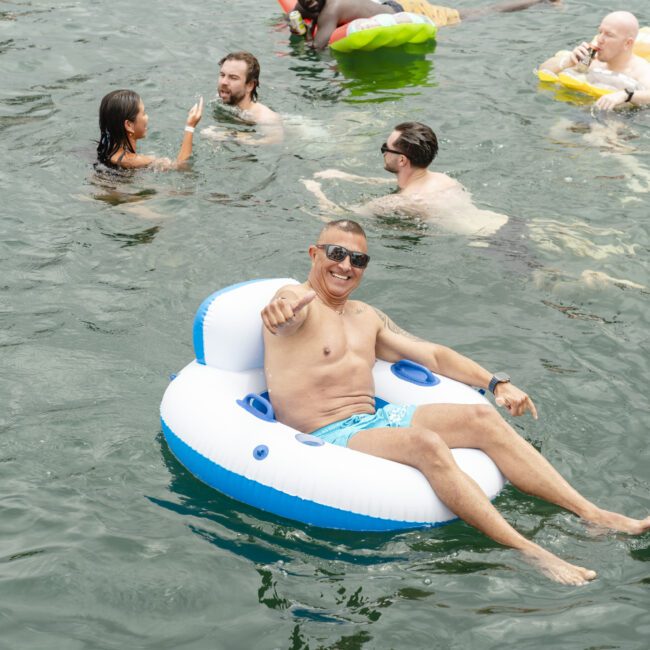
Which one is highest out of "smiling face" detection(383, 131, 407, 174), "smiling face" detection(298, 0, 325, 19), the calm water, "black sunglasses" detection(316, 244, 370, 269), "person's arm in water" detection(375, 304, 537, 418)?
"smiling face" detection(298, 0, 325, 19)

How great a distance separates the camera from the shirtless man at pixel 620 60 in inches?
402

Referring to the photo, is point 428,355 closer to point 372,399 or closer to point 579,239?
point 372,399

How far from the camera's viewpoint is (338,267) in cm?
541

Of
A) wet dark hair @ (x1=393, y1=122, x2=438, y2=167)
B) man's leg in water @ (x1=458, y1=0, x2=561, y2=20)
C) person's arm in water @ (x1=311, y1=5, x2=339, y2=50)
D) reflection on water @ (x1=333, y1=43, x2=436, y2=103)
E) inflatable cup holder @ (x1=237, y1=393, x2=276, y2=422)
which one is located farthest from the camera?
man's leg in water @ (x1=458, y1=0, x2=561, y2=20)

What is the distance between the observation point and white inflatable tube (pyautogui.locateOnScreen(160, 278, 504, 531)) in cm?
473

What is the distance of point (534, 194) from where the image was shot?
8.68 m

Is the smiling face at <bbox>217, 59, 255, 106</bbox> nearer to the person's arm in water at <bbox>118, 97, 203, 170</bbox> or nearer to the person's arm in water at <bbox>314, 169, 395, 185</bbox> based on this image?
the person's arm in water at <bbox>118, 97, 203, 170</bbox>

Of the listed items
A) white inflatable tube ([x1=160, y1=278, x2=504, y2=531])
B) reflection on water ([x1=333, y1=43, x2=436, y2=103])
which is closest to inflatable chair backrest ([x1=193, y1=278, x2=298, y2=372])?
white inflatable tube ([x1=160, y1=278, x2=504, y2=531])

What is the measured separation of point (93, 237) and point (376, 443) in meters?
3.82

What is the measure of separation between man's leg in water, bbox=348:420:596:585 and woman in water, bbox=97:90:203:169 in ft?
14.7

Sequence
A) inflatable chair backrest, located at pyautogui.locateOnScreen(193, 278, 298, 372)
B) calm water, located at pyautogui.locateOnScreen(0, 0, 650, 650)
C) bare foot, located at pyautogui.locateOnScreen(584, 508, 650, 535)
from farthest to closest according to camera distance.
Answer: inflatable chair backrest, located at pyautogui.locateOnScreen(193, 278, 298, 372) < bare foot, located at pyautogui.locateOnScreen(584, 508, 650, 535) < calm water, located at pyautogui.locateOnScreen(0, 0, 650, 650)

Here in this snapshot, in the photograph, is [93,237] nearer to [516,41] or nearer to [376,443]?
[376,443]

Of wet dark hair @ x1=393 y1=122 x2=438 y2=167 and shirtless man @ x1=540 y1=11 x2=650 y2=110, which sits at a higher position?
shirtless man @ x1=540 y1=11 x2=650 y2=110

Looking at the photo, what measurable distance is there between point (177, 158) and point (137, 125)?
625 millimetres
